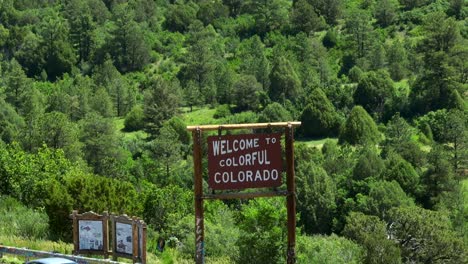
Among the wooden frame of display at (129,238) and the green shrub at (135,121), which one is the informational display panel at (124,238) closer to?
the wooden frame of display at (129,238)

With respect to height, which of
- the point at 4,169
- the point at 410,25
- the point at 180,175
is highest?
the point at 410,25

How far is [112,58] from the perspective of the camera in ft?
434

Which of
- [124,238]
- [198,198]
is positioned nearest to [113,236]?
[124,238]

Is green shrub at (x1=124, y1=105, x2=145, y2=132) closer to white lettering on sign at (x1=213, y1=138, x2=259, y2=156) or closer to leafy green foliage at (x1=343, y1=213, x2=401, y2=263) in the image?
leafy green foliage at (x1=343, y1=213, x2=401, y2=263)

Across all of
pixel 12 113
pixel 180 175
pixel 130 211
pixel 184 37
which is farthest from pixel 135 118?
pixel 130 211

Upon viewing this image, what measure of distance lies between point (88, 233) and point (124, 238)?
123 cm

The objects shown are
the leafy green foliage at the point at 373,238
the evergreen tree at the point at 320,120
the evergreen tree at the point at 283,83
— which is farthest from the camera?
the evergreen tree at the point at 283,83

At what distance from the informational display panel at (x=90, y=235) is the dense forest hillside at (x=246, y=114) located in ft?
7.78

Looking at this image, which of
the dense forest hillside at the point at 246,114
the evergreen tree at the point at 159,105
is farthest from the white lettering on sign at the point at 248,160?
the evergreen tree at the point at 159,105

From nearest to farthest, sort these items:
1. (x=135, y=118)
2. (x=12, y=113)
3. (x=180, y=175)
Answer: (x=180, y=175), (x=12, y=113), (x=135, y=118)

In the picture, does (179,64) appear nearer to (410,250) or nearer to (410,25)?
(410,25)

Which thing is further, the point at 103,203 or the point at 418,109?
the point at 418,109

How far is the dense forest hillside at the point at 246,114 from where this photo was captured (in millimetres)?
38250

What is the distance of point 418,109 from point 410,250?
5265 centimetres
